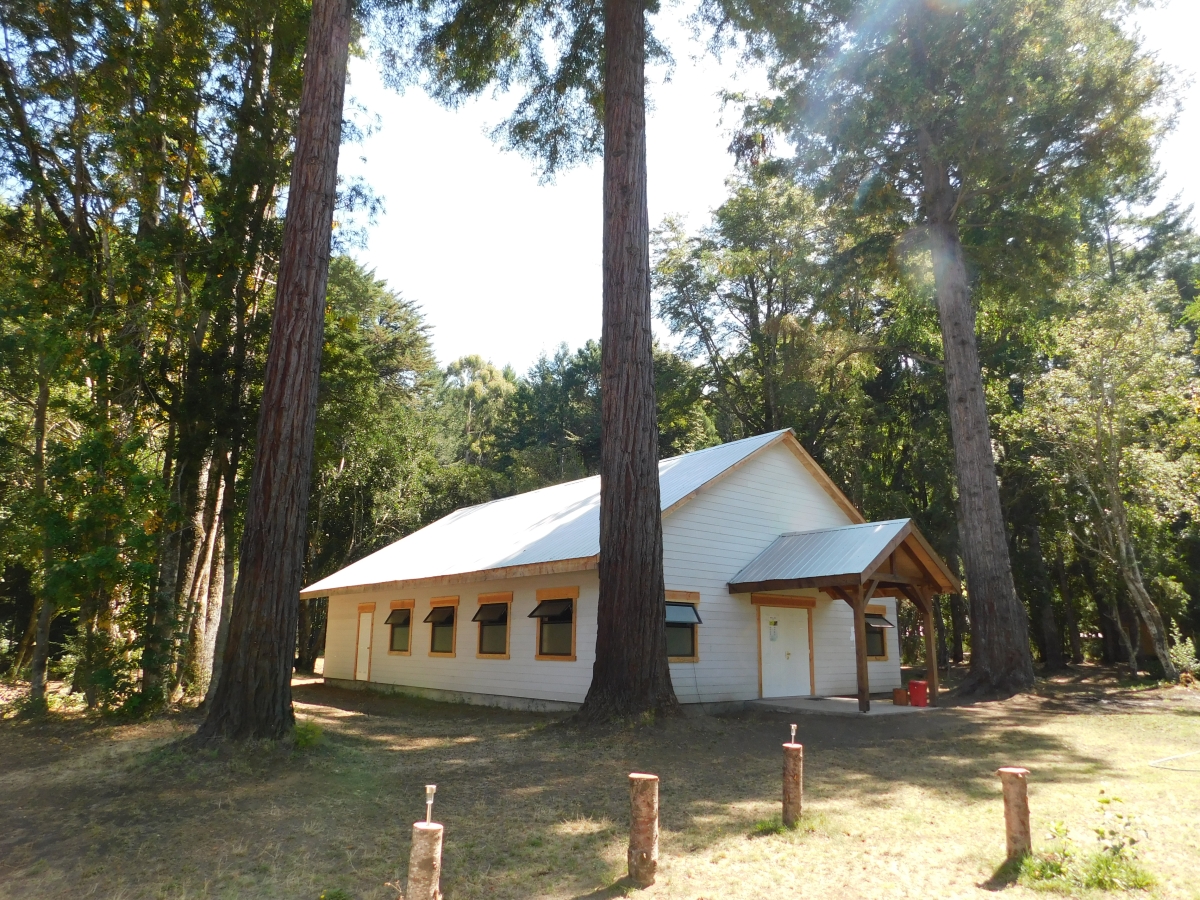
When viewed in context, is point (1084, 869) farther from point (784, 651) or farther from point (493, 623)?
point (493, 623)

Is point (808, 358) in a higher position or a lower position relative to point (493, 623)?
higher

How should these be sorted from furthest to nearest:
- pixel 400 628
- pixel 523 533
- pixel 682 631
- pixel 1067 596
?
pixel 1067 596 < pixel 400 628 < pixel 523 533 < pixel 682 631

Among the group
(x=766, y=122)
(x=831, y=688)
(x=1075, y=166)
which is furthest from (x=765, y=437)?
(x=1075, y=166)

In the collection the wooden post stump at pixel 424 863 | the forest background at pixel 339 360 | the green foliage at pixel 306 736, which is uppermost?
the forest background at pixel 339 360

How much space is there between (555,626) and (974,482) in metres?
9.09

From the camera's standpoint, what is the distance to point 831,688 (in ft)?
53.0

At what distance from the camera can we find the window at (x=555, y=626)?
13.5 meters

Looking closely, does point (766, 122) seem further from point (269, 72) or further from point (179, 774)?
point (179, 774)

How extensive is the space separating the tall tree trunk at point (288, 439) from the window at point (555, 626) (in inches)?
246

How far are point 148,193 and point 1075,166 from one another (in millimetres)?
17638

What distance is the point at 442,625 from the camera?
16.9m

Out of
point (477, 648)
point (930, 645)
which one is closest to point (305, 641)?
point (477, 648)

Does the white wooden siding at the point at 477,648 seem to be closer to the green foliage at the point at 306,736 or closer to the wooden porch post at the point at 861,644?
the wooden porch post at the point at 861,644

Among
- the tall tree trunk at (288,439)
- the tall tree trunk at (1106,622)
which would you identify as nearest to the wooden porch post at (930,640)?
the tall tree trunk at (288,439)
